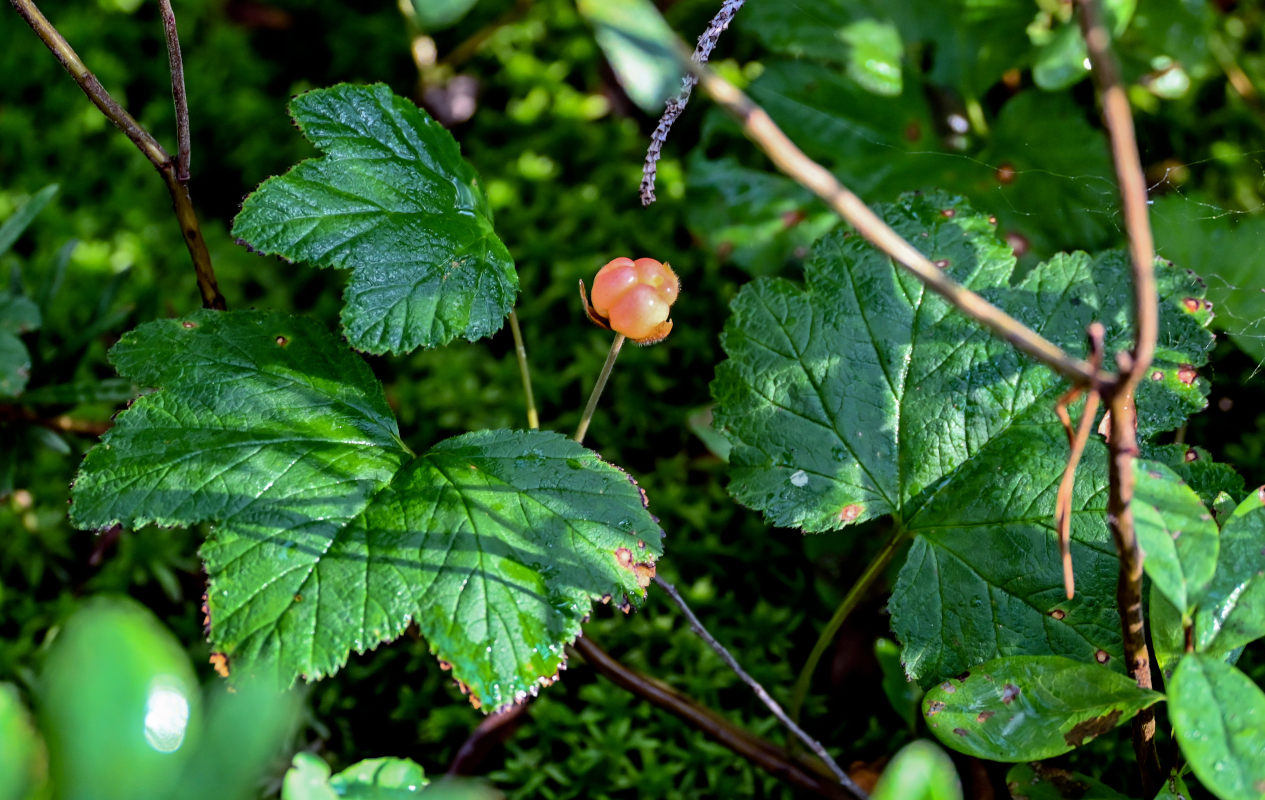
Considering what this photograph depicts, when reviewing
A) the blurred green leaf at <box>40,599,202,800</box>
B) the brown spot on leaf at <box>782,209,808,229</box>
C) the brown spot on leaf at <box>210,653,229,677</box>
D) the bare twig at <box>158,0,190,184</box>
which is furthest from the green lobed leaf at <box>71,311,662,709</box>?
the brown spot on leaf at <box>782,209,808,229</box>

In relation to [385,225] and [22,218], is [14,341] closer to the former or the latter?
[22,218]

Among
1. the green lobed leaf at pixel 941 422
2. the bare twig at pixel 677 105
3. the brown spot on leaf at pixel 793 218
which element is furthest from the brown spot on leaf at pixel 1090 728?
the brown spot on leaf at pixel 793 218

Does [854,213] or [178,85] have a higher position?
[178,85]

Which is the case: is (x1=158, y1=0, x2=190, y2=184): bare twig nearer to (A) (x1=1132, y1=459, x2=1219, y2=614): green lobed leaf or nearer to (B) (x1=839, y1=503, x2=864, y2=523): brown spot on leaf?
(B) (x1=839, y1=503, x2=864, y2=523): brown spot on leaf

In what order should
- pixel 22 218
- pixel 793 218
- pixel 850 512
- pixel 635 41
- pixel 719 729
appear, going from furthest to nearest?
pixel 793 218 → pixel 22 218 → pixel 719 729 → pixel 850 512 → pixel 635 41

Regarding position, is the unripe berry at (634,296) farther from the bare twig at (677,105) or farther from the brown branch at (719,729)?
the brown branch at (719,729)

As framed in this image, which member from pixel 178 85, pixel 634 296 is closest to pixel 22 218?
pixel 178 85
